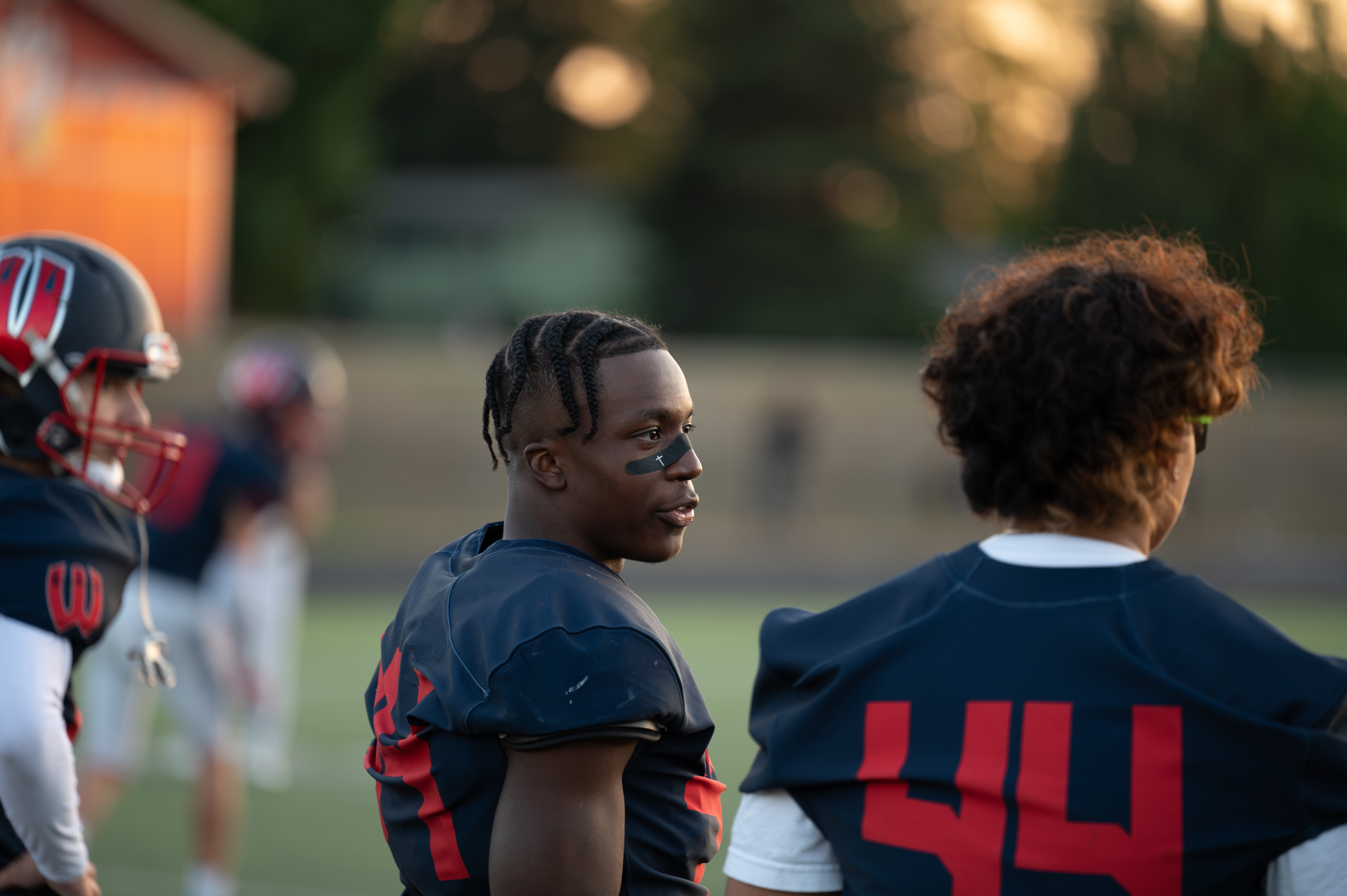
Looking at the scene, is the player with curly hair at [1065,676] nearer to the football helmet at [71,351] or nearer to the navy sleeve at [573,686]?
the navy sleeve at [573,686]

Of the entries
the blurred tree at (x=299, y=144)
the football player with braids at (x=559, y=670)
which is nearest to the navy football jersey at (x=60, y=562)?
the football player with braids at (x=559, y=670)

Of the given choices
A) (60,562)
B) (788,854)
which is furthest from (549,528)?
(60,562)

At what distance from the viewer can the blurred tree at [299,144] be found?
30.1 meters

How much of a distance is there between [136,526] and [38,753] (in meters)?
0.78

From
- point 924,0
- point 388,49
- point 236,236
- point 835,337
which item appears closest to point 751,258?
point 835,337

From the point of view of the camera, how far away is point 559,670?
1.83m

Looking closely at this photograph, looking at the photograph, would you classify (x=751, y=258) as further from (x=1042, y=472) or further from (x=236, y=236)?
(x=1042, y=472)

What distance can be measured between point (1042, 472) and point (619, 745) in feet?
2.28

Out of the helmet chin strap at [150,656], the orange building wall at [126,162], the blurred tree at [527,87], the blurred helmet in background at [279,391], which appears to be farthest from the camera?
the blurred tree at [527,87]

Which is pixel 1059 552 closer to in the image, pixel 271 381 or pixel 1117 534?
pixel 1117 534

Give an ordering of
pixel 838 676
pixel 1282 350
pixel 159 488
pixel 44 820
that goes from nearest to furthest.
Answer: pixel 838 676, pixel 44 820, pixel 159 488, pixel 1282 350

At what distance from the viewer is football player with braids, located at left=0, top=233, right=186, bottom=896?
2.54 meters

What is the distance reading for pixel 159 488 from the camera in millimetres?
3336

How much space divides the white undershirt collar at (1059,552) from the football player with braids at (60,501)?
5.55 ft
